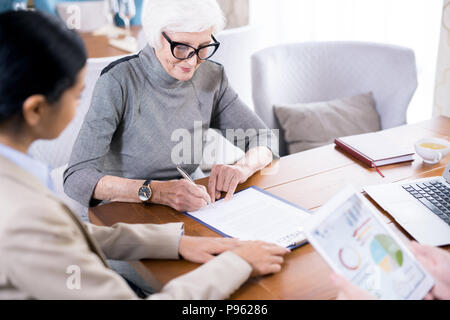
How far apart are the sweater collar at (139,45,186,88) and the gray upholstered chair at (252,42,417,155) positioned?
0.75 m

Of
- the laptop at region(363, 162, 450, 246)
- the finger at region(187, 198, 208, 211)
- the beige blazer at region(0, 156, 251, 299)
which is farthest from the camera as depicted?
the finger at region(187, 198, 208, 211)

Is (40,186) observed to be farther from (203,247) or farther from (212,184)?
(212,184)

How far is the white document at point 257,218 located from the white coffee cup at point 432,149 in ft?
1.75

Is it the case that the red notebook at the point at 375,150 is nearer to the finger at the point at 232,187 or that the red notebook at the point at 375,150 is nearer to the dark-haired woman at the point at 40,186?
the finger at the point at 232,187

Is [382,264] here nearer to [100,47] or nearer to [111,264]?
[111,264]

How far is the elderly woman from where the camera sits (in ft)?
4.12

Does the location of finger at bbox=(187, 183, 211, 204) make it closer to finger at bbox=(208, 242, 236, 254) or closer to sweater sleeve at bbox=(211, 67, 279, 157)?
finger at bbox=(208, 242, 236, 254)

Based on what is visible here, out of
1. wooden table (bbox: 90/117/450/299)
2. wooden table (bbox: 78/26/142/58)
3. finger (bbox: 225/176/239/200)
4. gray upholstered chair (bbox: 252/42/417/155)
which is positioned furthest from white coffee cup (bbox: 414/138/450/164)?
wooden table (bbox: 78/26/142/58)

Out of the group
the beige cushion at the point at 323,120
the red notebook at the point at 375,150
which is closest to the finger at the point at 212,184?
the red notebook at the point at 375,150

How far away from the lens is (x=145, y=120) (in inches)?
57.3

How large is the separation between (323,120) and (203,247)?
1.33 m

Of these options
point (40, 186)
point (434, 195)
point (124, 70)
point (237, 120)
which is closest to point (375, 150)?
point (434, 195)
